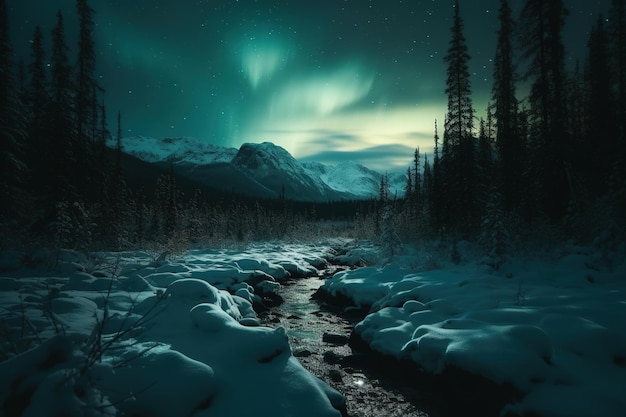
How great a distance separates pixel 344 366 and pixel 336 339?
146 cm

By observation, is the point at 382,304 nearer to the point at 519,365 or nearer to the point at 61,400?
the point at 519,365

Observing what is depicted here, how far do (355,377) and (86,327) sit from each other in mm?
4575

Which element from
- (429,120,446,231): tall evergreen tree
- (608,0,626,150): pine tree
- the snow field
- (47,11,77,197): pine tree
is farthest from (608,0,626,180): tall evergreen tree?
(47,11,77,197): pine tree

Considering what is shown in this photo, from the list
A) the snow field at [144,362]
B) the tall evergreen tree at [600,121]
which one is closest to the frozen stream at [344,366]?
the snow field at [144,362]

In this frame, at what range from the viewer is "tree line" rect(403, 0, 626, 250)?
1206 centimetres

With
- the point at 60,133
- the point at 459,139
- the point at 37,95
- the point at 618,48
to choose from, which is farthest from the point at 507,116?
the point at 37,95

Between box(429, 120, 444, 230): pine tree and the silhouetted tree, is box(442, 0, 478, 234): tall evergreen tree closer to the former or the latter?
box(429, 120, 444, 230): pine tree

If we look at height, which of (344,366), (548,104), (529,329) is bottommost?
(344,366)

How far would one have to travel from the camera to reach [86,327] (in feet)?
14.5

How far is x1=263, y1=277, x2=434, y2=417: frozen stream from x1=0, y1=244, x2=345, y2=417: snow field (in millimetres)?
1506

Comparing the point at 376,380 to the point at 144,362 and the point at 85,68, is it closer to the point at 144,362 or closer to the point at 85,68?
the point at 144,362

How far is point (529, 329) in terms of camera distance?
4.56 metres

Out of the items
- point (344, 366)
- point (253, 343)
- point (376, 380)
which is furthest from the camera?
point (344, 366)

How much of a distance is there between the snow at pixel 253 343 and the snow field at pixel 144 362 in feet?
0.04
